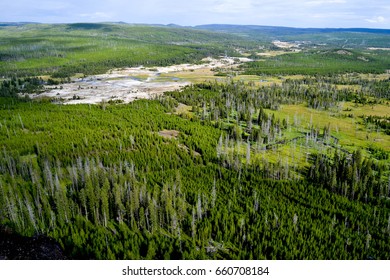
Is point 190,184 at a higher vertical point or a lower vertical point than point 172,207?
lower

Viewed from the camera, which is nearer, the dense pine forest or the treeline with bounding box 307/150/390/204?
the dense pine forest

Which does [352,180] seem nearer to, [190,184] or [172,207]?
[190,184]

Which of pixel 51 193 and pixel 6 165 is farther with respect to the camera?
pixel 6 165

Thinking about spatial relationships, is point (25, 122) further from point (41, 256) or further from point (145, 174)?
point (41, 256)

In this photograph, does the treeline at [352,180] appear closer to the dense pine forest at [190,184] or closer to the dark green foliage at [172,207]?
the dense pine forest at [190,184]

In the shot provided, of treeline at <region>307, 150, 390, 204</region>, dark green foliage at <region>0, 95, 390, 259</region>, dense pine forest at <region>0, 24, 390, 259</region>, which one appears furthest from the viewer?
treeline at <region>307, 150, 390, 204</region>

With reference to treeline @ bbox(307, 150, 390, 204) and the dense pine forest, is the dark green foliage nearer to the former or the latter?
the dense pine forest

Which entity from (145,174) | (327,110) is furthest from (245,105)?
(145,174)

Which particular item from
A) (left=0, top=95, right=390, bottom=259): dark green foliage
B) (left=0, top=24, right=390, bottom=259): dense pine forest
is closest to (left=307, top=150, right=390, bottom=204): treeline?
(left=0, top=24, right=390, bottom=259): dense pine forest

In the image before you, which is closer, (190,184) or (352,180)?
(190,184)

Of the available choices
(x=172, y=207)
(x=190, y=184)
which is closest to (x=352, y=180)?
(x=190, y=184)
